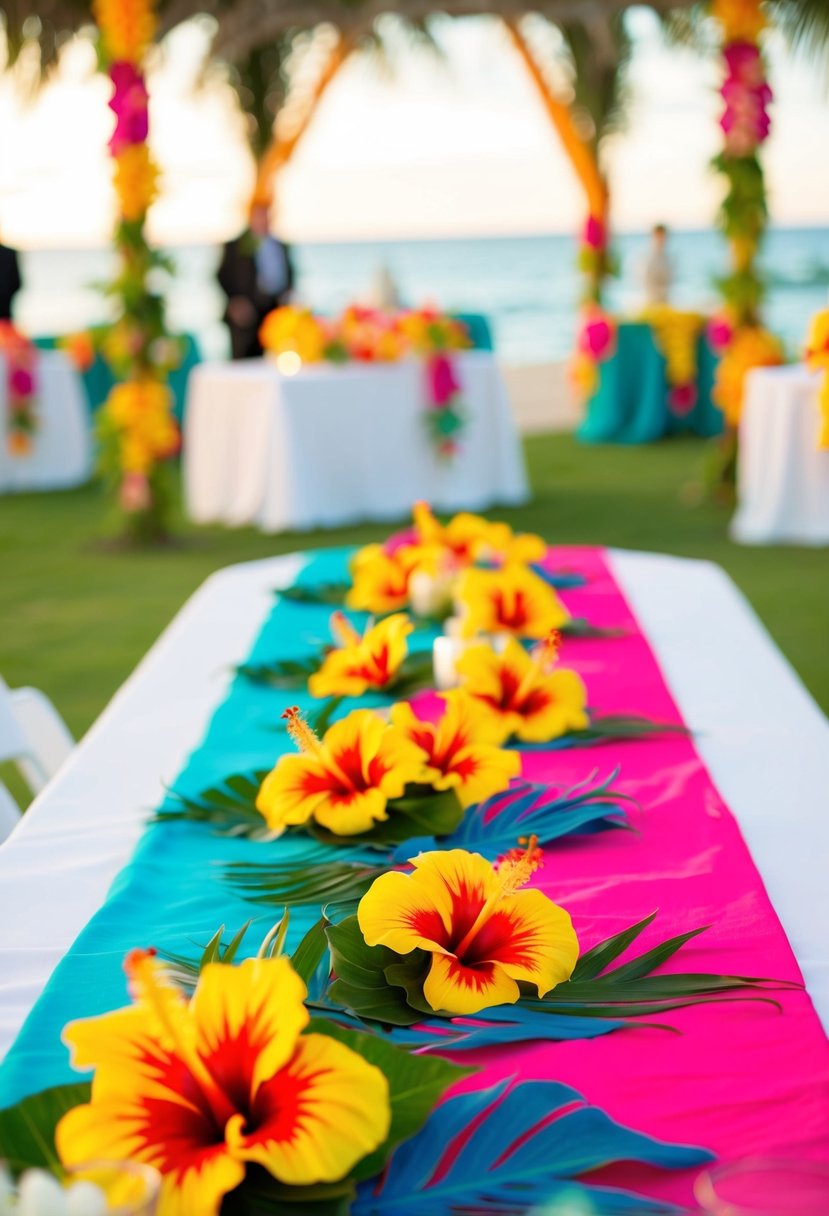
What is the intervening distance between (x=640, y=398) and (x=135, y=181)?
14.2 ft

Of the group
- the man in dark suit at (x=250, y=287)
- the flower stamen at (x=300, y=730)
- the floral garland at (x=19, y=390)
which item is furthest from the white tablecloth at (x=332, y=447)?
the flower stamen at (x=300, y=730)

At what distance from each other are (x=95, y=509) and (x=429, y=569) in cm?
564

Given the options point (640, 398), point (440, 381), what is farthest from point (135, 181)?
point (640, 398)

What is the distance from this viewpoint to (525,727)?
1609 millimetres

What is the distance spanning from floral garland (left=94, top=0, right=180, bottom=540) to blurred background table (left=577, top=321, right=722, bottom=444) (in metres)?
3.76

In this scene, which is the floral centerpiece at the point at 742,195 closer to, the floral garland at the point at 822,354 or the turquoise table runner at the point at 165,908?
the floral garland at the point at 822,354

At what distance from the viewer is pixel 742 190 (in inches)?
253

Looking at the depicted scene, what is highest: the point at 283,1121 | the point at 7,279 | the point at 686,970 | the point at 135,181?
the point at 135,181

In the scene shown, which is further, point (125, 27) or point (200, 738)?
point (125, 27)

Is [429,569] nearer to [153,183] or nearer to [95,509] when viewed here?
[153,183]

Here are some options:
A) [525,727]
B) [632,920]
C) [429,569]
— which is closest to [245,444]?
[429,569]

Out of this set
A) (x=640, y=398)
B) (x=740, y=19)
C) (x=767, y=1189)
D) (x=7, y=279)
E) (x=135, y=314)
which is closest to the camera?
(x=767, y=1189)

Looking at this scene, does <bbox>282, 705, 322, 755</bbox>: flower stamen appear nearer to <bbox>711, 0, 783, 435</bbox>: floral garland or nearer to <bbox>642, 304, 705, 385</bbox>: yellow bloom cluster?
<bbox>711, 0, 783, 435</bbox>: floral garland

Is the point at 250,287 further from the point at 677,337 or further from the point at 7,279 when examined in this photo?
the point at 677,337
